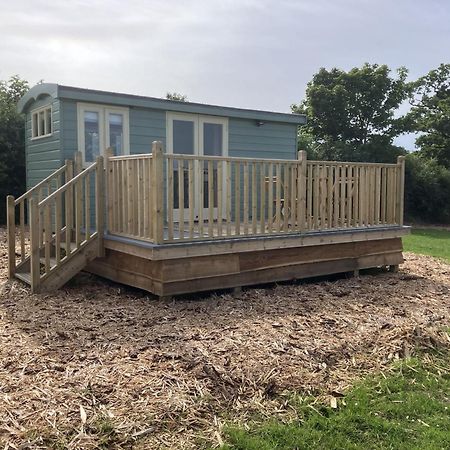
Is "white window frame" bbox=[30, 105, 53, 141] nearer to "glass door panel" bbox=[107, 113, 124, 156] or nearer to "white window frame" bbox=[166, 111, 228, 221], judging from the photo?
"glass door panel" bbox=[107, 113, 124, 156]

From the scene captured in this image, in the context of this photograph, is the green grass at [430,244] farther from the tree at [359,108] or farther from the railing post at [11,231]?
the railing post at [11,231]

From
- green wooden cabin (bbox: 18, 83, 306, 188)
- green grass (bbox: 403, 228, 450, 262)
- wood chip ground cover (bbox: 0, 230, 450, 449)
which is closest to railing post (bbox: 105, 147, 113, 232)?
wood chip ground cover (bbox: 0, 230, 450, 449)

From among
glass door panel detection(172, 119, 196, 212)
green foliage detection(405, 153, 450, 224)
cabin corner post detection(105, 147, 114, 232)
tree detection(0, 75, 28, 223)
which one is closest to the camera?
cabin corner post detection(105, 147, 114, 232)

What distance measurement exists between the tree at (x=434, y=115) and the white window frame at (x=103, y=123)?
700 inches

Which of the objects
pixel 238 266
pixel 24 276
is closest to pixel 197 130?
pixel 238 266

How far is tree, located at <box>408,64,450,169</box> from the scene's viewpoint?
23.2 metres

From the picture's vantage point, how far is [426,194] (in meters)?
19.6

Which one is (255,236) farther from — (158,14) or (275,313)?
(158,14)

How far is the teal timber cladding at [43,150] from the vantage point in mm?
8008

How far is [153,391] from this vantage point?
126 inches

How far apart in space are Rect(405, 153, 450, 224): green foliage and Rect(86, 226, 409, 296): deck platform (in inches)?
511

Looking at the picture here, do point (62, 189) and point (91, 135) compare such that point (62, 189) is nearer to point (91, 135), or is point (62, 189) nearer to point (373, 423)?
point (91, 135)

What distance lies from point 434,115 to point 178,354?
23.7 m

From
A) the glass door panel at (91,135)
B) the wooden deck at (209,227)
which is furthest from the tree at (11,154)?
the wooden deck at (209,227)
